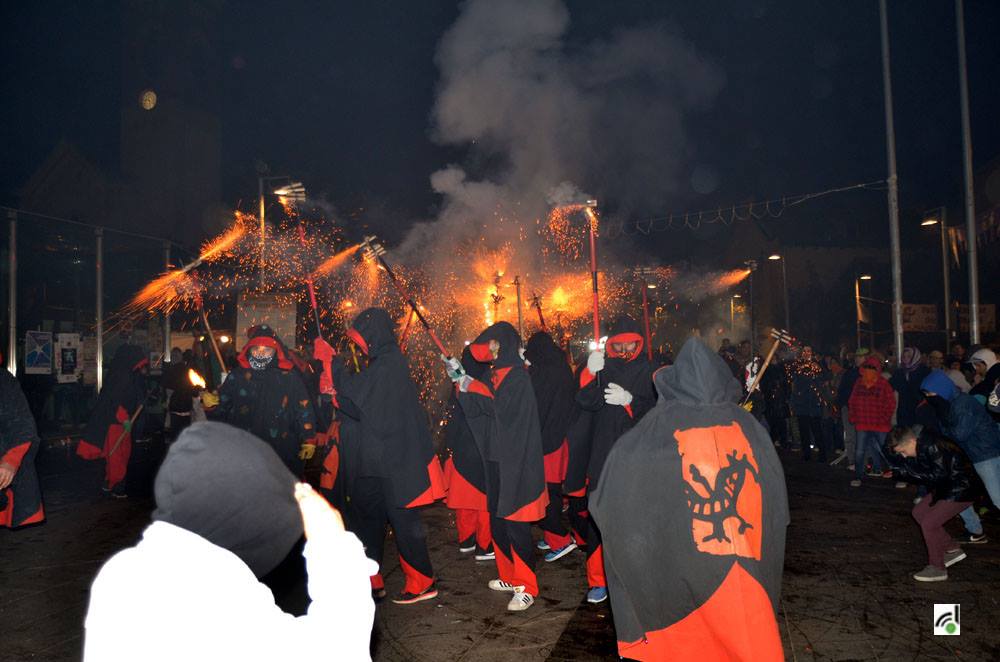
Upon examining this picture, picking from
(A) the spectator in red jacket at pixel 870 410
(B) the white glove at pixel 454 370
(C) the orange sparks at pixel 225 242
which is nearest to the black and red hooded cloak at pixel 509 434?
(B) the white glove at pixel 454 370

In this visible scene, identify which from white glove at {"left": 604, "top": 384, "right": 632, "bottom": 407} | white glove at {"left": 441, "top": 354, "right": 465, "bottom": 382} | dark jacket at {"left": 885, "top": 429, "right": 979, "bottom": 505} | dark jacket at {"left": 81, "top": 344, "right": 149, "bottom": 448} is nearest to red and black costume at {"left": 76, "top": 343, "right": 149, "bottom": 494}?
dark jacket at {"left": 81, "top": 344, "right": 149, "bottom": 448}

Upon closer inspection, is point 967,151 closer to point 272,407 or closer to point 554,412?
point 554,412

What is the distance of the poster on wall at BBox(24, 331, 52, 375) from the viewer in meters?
14.8

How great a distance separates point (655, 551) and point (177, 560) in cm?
240

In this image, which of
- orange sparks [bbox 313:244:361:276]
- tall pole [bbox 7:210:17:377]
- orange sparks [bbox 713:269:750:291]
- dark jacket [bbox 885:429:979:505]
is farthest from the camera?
orange sparks [bbox 713:269:750:291]

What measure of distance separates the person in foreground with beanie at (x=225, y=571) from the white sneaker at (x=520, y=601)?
4.15 m

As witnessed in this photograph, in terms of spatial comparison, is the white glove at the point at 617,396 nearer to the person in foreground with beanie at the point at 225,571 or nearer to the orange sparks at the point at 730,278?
the person in foreground with beanie at the point at 225,571

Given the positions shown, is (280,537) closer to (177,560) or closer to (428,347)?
(177,560)

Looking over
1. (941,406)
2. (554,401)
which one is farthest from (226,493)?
(941,406)

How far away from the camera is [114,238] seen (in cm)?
2264

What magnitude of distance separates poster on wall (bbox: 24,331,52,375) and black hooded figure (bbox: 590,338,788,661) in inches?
586

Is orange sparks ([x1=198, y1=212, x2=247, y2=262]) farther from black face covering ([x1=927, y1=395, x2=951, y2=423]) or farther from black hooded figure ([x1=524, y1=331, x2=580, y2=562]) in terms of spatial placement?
black face covering ([x1=927, y1=395, x2=951, y2=423])

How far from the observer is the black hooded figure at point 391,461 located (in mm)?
5488

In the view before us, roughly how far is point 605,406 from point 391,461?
5.41 ft
